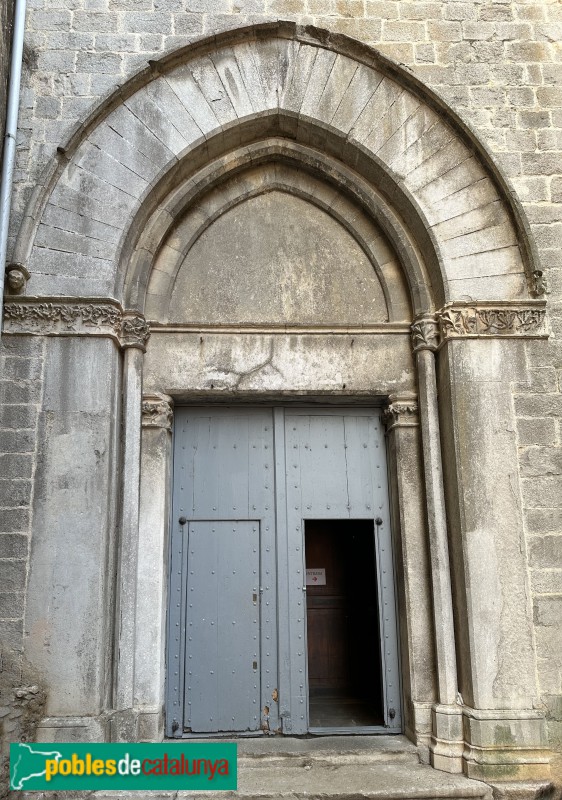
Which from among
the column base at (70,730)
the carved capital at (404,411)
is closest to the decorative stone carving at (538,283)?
the carved capital at (404,411)

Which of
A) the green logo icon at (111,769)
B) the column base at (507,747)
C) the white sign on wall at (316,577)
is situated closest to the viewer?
the green logo icon at (111,769)

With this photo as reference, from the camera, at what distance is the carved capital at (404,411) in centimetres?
510

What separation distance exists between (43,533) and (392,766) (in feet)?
8.62

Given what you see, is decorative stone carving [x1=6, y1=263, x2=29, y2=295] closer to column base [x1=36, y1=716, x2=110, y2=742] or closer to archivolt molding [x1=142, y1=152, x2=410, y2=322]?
archivolt molding [x1=142, y1=152, x2=410, y2=322]

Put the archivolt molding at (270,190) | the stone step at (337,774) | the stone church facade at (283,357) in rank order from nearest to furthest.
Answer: the stone step at (337,774) < the stone church facade at (283,357) < the archivolt molding at (270,190)

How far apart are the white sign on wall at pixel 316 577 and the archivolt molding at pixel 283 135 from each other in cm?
302

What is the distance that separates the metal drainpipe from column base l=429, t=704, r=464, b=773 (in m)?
3.81

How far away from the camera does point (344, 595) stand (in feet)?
22.4

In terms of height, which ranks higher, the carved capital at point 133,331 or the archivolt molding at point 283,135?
the archivolt molding at point 283,135

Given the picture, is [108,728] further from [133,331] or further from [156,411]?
[133,331]

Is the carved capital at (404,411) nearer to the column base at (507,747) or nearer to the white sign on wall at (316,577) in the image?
the column base at (507,747)

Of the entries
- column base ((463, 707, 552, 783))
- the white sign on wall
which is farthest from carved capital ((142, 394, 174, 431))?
column base ((463, 707, 552, 783))

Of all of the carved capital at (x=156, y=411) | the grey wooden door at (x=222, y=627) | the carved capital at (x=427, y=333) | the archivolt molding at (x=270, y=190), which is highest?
the archivolt molding at (x=270, y=190)

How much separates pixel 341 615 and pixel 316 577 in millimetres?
430
